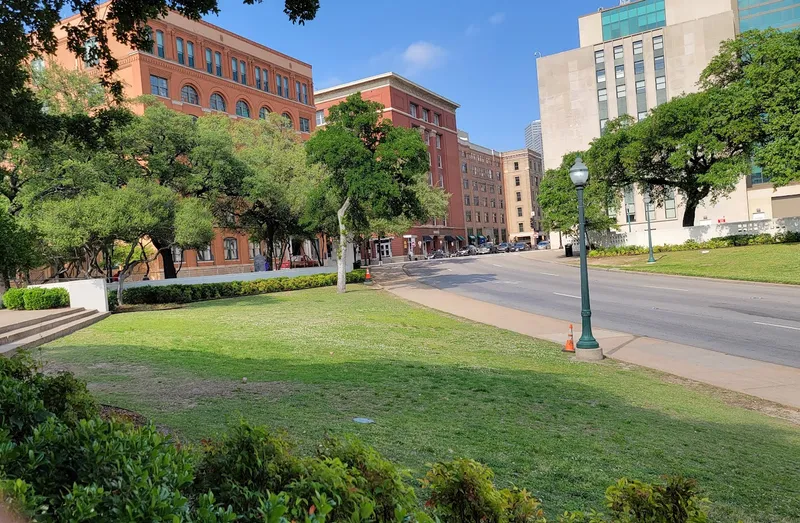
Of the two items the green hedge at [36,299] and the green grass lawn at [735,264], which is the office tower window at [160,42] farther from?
the green grass lawn at [735,264]

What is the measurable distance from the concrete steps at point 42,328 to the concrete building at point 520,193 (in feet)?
357

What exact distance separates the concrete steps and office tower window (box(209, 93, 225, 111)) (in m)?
38.4

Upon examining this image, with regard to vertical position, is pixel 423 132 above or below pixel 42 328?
above

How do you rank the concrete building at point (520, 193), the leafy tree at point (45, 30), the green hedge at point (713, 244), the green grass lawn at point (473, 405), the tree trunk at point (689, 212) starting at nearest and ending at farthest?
1. the green grass lawn at point (473, 405)
2. the leafy tree at point (45, 30)
3. the green hedge at point (713, 244)
4. the tree trunk at point (689, 212)
5. the concrete building at point (520, 193)

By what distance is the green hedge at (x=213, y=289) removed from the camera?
24000mm

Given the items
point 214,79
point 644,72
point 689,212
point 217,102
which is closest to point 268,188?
point 214,79

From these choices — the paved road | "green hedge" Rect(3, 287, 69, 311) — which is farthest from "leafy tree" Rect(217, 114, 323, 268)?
"green hedge" Rect(3, 287, 69, 311)

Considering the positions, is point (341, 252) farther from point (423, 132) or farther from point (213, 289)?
point (423, 132)

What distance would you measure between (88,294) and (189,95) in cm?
3541

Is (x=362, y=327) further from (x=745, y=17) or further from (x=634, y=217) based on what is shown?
(x=745, y=17)

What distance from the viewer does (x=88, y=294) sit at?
64.0ft

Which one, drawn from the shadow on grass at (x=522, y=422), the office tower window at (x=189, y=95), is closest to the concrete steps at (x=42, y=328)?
the shadow on grass at (x=522, y=422)

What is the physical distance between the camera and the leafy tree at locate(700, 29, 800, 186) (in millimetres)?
31906

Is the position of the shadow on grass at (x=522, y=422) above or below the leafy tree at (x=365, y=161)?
below
